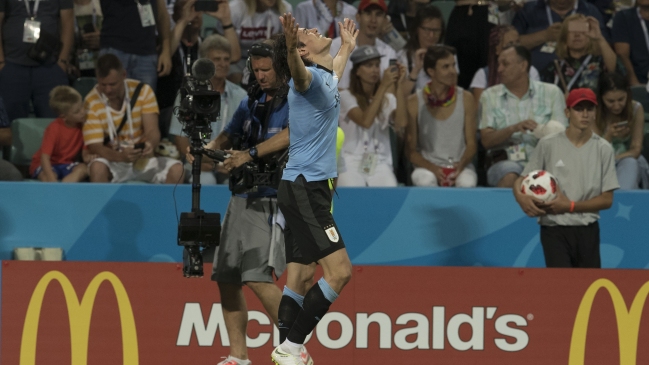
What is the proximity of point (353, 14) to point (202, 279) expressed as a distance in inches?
158

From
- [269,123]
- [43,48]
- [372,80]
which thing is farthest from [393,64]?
[43,48]

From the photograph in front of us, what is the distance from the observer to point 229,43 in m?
9.49

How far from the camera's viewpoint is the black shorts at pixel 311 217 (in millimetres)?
6027

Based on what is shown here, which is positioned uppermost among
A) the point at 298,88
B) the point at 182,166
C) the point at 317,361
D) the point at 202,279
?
the point at 298,88

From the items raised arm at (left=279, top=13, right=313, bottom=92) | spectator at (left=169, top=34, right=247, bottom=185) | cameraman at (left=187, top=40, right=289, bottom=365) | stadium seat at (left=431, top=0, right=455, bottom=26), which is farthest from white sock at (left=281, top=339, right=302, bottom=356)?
stadium seat at (left=431, top=0, right=455, bottom=26)

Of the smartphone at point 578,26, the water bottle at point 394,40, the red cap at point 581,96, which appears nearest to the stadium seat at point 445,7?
the water bottle at point 394,40

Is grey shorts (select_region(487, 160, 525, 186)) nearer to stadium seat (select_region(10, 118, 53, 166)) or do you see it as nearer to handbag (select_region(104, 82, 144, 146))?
handbag (select_region(104, 82, 144, 146))

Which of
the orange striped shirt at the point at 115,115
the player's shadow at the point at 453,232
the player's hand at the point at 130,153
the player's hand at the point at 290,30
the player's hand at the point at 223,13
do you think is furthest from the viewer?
the player's hand at the point at 223,13

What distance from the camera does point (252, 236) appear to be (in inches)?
273

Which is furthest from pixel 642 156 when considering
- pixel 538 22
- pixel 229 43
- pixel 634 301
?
pixel 229 43

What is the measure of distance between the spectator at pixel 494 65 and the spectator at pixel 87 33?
3.65m

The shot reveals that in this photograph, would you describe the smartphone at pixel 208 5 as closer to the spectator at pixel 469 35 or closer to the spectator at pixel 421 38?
the spectator at pixel 421 38

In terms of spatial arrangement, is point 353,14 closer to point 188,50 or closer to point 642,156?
point 188,50

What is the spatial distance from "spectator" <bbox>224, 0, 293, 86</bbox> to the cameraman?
3145 mm
